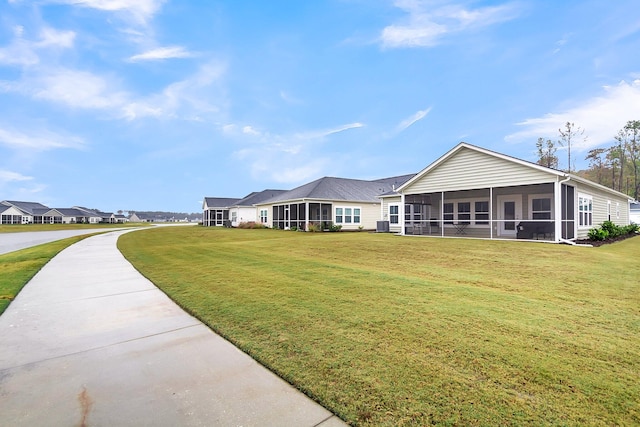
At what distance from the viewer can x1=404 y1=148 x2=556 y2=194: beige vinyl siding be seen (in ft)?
44.8

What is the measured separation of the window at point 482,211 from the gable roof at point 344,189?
730cm

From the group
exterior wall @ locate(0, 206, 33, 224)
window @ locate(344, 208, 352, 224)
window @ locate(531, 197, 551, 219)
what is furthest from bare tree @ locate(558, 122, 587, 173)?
exterior wall @ locate(0, 206, 33, 224)

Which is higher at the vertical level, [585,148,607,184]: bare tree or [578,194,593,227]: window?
[585,148,607,184]: bare tree

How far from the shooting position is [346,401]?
2266mm

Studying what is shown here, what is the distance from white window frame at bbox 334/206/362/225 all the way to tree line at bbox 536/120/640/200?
3213 centimetres

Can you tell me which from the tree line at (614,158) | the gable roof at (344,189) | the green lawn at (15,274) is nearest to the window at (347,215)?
the gable roof at (344,189)

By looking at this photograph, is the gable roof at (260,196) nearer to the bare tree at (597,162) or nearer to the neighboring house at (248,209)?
Answer: the neighboring house at (248,209)

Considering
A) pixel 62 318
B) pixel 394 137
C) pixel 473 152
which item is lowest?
pixel 62 318

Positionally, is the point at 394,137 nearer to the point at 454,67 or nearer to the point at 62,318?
the point at 454,67

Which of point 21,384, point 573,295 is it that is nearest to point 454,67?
point 573,295

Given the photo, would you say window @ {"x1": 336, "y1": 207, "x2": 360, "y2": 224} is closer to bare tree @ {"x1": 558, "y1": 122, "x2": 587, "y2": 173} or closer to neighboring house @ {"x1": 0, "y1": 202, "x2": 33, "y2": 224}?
bare tree @ {"x1": 558, "y1": 122, "x2": 587, "y2": 173}

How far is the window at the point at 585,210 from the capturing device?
50.2 ft

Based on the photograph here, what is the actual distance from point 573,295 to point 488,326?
298 centimetres

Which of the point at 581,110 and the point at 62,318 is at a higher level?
the point at 581,110
